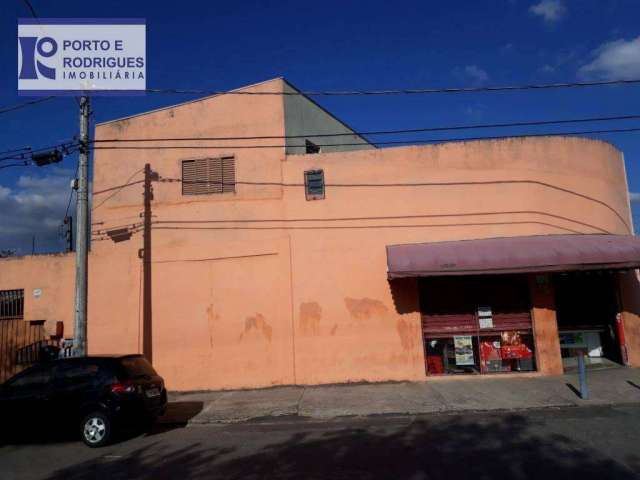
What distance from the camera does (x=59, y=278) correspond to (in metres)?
14.5

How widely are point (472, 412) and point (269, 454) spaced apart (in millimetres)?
4294

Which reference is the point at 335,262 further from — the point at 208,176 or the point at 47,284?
the point at 47,284

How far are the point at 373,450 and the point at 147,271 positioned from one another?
8.82 meters

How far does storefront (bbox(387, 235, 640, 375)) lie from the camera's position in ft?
41.5

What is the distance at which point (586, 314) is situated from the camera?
13852 mm

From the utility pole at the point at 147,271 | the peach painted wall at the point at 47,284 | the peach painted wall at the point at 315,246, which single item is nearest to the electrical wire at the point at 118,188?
the utility pole at the point at 147,271

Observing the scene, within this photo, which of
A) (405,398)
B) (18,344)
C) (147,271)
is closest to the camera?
(405,398)

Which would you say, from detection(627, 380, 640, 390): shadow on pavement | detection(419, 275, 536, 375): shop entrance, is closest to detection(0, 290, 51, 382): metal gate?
detection(419, 275, 536, 375): shop entrance

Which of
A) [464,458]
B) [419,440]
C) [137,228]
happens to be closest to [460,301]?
[419,440]

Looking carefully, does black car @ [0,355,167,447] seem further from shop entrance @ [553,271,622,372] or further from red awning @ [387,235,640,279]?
shop entrance @ [553,271,622,372]

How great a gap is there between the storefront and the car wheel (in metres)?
6.71

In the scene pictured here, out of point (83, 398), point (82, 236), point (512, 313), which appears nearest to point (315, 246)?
point (512, 313)

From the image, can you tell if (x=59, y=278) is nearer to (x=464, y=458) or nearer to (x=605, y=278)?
(x=464, y=458)

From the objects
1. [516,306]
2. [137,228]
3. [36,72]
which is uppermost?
[36,72]
